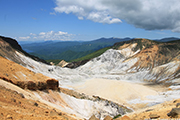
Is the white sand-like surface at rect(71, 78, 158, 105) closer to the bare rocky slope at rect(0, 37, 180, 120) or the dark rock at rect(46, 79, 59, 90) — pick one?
the bare rocky slope at rect(0, 37, 180, 120)

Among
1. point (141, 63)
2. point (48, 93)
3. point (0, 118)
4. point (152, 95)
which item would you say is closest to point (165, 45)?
point (141, 63)

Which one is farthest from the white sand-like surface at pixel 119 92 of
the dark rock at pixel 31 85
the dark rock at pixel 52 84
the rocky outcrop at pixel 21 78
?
the dark rock at pixel 31 85

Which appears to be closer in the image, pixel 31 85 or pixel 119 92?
pixel 31 85

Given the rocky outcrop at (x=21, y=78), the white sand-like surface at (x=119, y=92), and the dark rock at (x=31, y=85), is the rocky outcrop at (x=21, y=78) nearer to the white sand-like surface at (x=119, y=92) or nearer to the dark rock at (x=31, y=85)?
the dark rock at (x=31, y=85)

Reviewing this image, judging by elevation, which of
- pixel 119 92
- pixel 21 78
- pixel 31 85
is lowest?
pixel 119 92

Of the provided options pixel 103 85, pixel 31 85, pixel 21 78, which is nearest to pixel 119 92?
pixel 103 85

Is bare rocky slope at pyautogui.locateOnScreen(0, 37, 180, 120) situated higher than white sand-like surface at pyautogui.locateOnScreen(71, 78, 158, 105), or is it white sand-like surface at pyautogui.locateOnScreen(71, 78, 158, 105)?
bare rocky slope at pyautogui.locateOnScreen(0, 37, 180, 120)

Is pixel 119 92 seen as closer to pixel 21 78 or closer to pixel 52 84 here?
pixel 52 84

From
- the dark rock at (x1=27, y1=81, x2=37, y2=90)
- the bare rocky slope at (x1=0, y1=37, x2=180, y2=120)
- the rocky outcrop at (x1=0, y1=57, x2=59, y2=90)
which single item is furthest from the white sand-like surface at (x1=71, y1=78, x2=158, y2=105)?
the dark rock at (x1=27, y1=81, x2=37, y2=90)

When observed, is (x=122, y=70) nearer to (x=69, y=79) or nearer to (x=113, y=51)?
(x=113, y=51)
